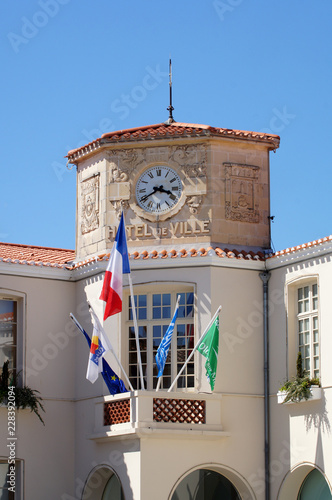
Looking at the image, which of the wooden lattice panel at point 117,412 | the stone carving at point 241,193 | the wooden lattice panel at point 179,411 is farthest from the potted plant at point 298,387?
the stone carving at point 241,193

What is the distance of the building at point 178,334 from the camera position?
24.6 meters

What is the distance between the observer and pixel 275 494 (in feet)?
82.2

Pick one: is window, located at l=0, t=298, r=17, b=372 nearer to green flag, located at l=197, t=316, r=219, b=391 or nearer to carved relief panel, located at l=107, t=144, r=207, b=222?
carved relief panel, located at l=107, t=144, r=207, b=222

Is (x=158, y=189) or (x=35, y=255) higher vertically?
(x=158, y=189)

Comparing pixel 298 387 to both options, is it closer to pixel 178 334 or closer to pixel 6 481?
pixel 178 334

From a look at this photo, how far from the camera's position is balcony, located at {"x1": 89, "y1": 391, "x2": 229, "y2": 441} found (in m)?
24.3

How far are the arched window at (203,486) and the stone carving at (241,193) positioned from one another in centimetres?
637

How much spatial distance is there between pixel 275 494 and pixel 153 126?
974 cm

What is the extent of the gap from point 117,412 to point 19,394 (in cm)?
258

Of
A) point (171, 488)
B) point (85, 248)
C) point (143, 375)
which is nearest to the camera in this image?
point (171, 488)

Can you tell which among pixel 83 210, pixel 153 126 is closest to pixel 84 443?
pixel 83 210

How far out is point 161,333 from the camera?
26.3 metres

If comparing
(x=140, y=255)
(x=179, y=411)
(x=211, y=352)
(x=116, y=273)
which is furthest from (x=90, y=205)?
(x=179, y=411)

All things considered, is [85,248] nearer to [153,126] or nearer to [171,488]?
[153,126]
